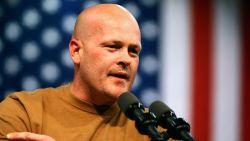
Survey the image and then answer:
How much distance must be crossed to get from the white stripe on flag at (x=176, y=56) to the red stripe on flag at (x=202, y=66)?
0.03 m

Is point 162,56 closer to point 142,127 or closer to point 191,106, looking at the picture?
point 191,106

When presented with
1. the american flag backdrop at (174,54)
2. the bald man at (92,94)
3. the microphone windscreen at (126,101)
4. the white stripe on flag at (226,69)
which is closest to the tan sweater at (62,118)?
the bald man at (92,94)

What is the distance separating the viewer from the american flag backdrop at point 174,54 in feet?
6.75

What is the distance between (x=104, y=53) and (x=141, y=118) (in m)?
0.49

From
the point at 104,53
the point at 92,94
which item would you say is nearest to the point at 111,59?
the point at 104,53

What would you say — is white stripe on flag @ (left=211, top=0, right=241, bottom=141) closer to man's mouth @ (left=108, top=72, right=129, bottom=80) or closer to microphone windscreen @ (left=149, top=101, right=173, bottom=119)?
man's mouth @ (left=108, top=72, right=129, bottom=80)

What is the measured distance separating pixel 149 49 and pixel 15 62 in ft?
1.95

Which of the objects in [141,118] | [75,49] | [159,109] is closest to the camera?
[141,118]

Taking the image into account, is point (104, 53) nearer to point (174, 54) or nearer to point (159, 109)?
point (159, 109)

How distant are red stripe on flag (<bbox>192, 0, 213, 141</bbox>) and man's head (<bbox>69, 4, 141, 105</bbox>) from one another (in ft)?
2.40

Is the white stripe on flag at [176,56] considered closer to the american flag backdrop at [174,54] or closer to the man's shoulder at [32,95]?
the american flag backdrop at [174,54]

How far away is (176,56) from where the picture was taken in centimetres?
218

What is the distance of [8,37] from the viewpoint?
6.70ft

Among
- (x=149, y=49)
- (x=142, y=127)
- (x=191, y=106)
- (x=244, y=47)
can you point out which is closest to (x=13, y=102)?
(x=142, y=127)
